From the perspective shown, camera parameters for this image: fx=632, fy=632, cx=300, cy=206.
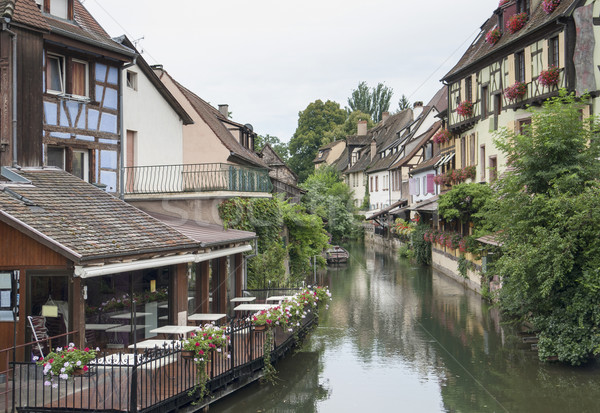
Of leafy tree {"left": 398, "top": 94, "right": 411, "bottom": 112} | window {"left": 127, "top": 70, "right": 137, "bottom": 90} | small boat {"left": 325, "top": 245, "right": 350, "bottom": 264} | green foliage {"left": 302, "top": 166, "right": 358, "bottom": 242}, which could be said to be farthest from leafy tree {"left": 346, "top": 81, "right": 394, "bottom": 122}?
window {"left": 127, "top": 70, "right": 137, "bottom": 90}

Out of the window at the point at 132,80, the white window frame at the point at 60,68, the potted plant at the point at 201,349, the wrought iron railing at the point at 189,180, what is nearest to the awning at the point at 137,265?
the potted plant at the point at 201,349

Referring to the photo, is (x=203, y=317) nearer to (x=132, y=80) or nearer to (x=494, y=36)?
(x=132, y=80)

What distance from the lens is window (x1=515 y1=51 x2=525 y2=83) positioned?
1006 inches

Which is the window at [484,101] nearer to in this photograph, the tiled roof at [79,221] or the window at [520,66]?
the window at [520,66]

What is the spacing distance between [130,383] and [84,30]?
11.0 metres

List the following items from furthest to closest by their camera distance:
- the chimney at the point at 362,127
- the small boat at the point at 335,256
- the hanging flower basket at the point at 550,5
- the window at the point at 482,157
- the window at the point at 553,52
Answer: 1. the chimney at the point at 362,127
2. the small boat at the point at 335,256
3. the window at the point at 482,157
4. the hanging flower basket at the point at 550,5
5. the window at the point at 553,52

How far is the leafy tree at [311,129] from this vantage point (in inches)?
3314

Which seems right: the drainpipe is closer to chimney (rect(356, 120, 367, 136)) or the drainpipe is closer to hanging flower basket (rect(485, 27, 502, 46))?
hanging flower basket (rect(485, 27, 502, 46))

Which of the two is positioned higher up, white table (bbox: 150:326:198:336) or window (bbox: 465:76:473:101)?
window (bbox: 465:76:473:101)

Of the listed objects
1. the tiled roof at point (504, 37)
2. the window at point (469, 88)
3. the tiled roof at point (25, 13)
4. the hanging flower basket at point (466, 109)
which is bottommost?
the tiled roof at point (25, 13)

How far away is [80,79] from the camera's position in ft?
55.3

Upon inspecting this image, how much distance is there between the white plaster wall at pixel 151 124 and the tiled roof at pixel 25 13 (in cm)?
393

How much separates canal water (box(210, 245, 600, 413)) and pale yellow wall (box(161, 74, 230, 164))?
785 cm

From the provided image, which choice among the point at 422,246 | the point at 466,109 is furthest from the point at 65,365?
the point at 422,246
